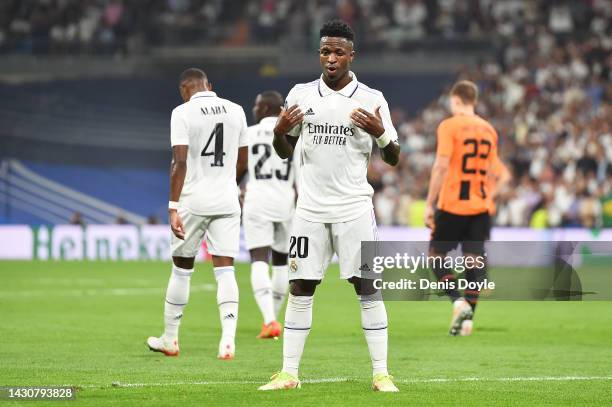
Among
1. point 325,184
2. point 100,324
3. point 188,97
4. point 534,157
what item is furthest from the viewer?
point 534,157

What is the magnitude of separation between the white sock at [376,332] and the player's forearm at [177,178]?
2468mm

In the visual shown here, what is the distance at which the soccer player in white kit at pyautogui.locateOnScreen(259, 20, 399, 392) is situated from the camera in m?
8.62

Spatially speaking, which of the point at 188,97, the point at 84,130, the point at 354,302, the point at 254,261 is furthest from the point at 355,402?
the point at 84,130

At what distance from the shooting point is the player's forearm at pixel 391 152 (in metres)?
8.57

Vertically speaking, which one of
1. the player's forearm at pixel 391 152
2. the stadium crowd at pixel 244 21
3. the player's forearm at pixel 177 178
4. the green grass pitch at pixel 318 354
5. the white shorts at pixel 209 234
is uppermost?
the stadium crowd at pixel 244 21

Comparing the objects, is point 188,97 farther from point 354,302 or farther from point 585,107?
point 585,107

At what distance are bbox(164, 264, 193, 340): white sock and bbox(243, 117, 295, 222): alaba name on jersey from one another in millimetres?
2754

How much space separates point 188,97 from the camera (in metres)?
11.2

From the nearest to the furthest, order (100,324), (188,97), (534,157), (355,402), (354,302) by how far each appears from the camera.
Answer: (355,402)
(188,97)
(100,324)
(354,302)
(534,157)

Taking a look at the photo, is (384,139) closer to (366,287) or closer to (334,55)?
(334,55)

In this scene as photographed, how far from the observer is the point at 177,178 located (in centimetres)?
1054

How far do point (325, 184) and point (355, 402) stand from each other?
1.56m

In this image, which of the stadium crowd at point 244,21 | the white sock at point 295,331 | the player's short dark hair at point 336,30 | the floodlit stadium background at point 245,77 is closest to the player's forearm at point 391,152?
the player's short dark hair at point 336,30

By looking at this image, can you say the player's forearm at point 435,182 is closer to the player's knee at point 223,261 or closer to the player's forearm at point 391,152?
the player's knee at point 223,261
